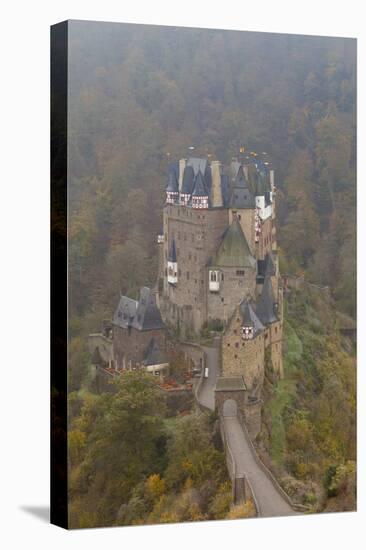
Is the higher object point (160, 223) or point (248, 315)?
point (160, 223)

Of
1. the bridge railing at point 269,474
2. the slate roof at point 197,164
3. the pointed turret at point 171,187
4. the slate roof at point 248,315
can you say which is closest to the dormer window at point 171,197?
the pointed turret at point 171,187

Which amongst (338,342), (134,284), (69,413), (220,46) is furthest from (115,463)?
(220,46)

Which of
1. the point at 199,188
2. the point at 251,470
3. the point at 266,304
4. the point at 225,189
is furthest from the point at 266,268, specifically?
the point at 251,470

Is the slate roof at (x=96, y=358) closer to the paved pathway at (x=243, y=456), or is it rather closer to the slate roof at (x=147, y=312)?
the slate roof at (x=147, y=312)

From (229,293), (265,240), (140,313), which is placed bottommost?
(140,313)

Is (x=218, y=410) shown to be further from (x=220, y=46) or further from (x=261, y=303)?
(x=220, y=46)

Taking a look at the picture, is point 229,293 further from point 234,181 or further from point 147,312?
point 234,181

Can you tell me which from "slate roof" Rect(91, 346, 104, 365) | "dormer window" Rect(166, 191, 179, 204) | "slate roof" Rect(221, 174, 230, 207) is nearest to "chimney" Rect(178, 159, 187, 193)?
"dormer window" Rect(166, 191, 179, 204)
